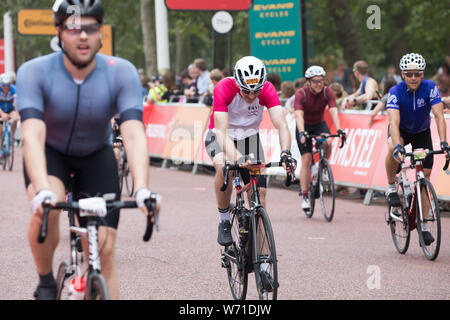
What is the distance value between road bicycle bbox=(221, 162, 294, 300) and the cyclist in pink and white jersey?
0.41ft

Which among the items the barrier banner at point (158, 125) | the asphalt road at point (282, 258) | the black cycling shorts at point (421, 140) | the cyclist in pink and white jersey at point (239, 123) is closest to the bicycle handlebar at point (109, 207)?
the cyclist in pink and white jersey at point (239, 123)

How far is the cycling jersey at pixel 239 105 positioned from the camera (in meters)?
7.58

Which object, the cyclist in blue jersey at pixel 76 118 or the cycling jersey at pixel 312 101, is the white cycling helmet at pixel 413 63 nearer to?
the cycling jersey at pixel 312 101

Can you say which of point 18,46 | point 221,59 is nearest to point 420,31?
point 221,59

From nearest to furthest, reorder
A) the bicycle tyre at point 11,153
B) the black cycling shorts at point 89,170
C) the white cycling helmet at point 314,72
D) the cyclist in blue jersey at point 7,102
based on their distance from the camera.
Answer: the black cycling shorts at point 89,170
the white cycling helmet at point 314,72
the cyclist in blue jersey at point 7,102
the bicycle tyre at point 11,153

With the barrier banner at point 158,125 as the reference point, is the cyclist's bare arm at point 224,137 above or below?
above

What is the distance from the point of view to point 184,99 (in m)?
20.2

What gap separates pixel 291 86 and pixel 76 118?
1212cm

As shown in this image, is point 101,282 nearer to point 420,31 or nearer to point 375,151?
point 375,151

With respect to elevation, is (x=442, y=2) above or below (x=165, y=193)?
above

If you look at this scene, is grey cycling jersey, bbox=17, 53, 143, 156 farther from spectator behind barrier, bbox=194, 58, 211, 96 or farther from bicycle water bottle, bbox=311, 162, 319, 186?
spectator behind barrier, bbox=194, 58, 211, 96

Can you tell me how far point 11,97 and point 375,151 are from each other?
29.4 feet

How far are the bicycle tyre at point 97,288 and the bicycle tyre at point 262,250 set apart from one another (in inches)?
77.3
